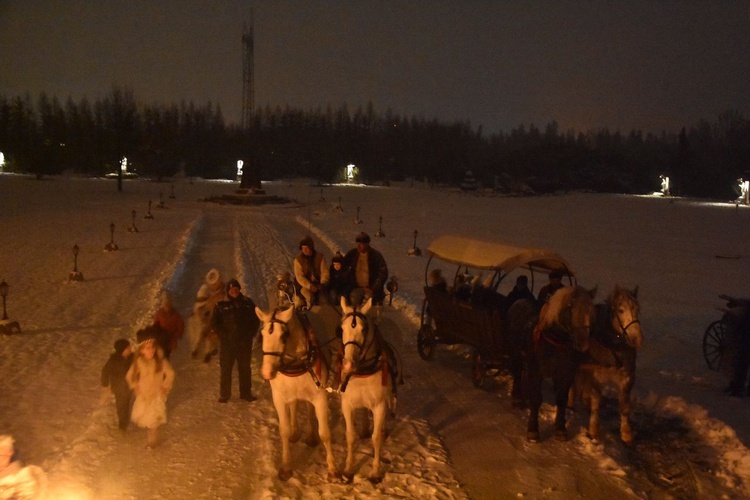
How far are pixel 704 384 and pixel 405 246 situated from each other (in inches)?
747

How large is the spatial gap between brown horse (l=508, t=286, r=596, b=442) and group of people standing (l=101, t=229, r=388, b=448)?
210cm

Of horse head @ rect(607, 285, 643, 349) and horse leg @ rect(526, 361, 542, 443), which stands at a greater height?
horse head @ rect(607, 285, 643, 349)

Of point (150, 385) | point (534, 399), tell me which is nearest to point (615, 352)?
point (534, 399)

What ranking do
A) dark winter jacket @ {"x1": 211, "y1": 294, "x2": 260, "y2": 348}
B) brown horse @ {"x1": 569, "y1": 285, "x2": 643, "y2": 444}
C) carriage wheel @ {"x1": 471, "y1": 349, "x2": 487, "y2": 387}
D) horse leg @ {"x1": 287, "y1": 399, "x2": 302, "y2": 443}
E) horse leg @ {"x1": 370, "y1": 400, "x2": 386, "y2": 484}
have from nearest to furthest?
horse leg @ {"x1": 370, "y1": 400, "x2": 386, "y2": 484}, horse leg @ {"x1": 287, "y1": 399, "x2": 302, "y2": 443}, brown horse @ {"x1": 569, "y1": 285, "x2": 643, "y2": 444}, dark winter jacket @ {"x1": 211, "y1": 294, "x2": 260, "y2": 348}, carriage wheel @ {"x1": 471, "y1": 349, "x2": 487, "y2": 387}

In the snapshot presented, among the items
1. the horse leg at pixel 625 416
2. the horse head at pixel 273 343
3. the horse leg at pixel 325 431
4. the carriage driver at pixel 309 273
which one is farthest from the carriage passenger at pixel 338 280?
the horse leg at pixel 625 416

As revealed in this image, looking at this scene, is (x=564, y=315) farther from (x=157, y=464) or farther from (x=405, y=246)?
(x=405, y=246)

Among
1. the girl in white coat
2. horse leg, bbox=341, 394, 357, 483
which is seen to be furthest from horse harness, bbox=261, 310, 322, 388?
the girl in white coat

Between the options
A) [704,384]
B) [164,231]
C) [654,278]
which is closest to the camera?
[704,384]

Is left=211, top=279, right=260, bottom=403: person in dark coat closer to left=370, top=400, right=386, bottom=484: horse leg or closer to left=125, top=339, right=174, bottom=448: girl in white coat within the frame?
left=125, top=339, right=174, bottom=448: girl in white coat

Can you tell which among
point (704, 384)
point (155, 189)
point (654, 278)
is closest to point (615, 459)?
point (704, 384)

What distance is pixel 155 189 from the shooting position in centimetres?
6569

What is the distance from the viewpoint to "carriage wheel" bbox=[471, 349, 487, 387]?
30.2 feet

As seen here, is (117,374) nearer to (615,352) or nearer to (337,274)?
(337,274)

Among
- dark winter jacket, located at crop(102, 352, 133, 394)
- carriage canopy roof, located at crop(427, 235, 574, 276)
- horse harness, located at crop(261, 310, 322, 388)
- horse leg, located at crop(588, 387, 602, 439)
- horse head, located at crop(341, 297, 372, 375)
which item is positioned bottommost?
horse leg, located at crop(588, 387, 602, 439)
